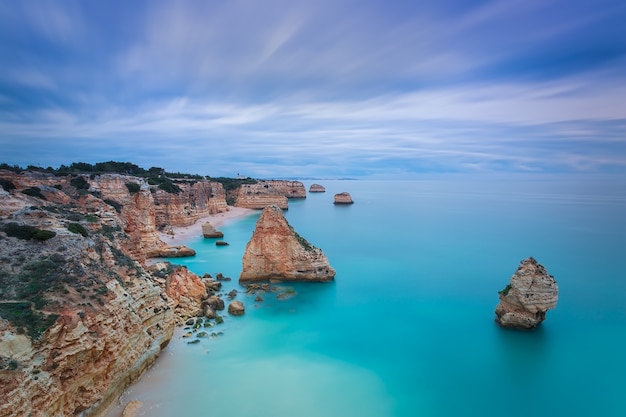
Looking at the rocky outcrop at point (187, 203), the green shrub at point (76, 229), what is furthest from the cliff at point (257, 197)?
the green shrub at point (76, 229)

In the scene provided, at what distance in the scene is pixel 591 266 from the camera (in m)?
32.0

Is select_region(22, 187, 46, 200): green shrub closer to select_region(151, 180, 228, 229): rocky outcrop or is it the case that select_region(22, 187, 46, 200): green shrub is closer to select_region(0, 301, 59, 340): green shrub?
select_region(0, 301, 59, 340): green shrub

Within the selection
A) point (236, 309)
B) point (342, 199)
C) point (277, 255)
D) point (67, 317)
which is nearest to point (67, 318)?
→ point (67, 317)

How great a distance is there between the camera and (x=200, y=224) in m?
54.2

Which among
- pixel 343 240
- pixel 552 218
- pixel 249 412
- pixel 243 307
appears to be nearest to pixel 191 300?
pixel 243 307

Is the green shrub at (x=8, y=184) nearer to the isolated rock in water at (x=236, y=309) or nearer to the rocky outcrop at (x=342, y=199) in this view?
the isolated rock in water at (x=236, y=309)

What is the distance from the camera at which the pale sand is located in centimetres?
4291

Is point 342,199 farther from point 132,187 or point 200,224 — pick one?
point 132,187

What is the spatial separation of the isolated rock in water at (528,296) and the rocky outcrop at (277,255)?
12.3 meters

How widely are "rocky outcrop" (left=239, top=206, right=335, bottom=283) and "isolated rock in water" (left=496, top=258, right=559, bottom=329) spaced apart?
40.3 feet

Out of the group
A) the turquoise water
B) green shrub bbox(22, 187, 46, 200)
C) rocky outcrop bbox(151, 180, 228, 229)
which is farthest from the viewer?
rocky outcrop bbox(151, 180, 228, 229)

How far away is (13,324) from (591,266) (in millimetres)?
39425

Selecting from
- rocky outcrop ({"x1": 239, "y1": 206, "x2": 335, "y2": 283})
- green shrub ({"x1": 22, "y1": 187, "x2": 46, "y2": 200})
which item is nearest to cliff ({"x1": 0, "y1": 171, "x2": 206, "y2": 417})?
green shrub ({"x1": 22, "y1": 187, "x2": 46, "y2": 200})

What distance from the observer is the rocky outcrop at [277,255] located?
2516 cm
